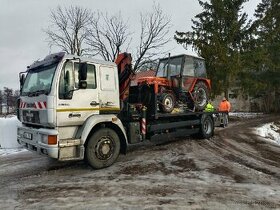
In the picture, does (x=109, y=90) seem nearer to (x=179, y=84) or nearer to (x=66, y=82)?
(x=66, y=82)

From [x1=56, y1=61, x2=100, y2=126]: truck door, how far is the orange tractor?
277cm

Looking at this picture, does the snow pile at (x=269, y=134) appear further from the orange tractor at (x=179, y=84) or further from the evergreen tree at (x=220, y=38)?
the evergreen tree at (x=220, y=38)

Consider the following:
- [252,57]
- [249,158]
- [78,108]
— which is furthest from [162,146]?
[252,57]

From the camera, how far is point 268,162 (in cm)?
844

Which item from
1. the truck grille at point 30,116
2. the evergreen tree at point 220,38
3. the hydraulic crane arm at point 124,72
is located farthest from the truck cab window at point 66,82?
the evergreen tree at point 220,38

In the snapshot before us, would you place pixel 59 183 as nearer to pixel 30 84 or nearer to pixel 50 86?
pixel 50 86

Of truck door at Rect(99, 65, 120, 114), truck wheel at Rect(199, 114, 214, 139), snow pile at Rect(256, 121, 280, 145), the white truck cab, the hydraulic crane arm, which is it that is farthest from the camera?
snow pile at Rect(256, 121, 280, 145)

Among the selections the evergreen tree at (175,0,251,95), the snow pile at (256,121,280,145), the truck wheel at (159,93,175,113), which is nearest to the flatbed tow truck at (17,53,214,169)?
the truck wheel at (159,93,175,113)

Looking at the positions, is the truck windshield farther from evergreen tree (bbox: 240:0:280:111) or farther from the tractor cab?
evergreen tree (bbox: 240:0:280:111)

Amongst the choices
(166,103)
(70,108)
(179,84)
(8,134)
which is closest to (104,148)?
(70,108)

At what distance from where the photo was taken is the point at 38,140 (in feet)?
24.4

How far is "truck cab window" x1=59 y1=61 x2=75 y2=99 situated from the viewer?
287 inches

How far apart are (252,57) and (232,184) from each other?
19.5m

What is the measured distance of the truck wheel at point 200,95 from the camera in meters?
11.9
